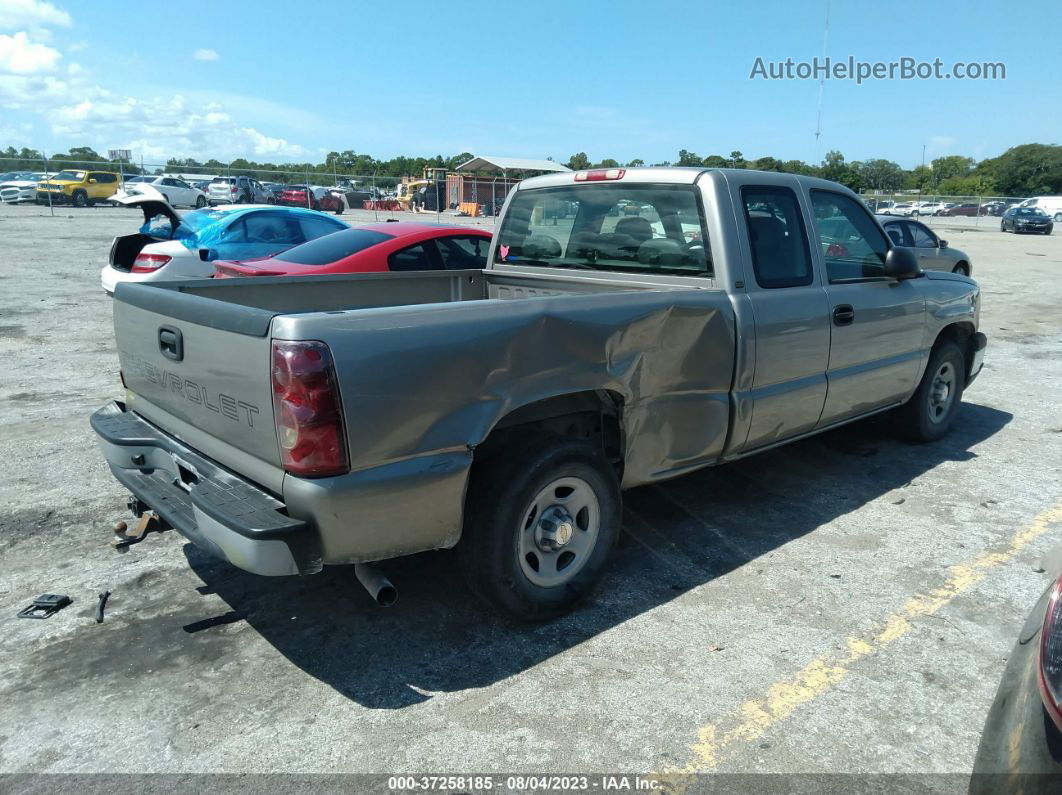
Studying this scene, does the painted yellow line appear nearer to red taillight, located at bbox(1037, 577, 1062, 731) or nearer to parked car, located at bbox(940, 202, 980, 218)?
red taillight, located at bbox(1037, 577, 1062, 731)

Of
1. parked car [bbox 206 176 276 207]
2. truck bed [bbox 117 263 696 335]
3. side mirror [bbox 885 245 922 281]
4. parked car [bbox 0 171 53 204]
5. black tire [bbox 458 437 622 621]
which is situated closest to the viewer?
black tire [bbox 458 437 622 621]

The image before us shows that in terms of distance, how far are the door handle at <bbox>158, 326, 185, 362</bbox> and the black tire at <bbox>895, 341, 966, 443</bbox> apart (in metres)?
5.05

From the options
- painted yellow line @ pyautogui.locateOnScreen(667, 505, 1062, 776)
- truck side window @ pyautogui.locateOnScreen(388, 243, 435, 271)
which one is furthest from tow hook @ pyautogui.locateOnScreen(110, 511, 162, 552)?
truck side window @ pyautogui.locateOnScreen(388, 243, 435, 271)

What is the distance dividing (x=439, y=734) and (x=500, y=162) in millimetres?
54761

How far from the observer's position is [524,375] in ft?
10.0

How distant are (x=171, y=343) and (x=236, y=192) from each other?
3752 centimetres

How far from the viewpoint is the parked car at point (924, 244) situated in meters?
12.9

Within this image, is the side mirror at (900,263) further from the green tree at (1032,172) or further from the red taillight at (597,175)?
the green tree at (1032,172)

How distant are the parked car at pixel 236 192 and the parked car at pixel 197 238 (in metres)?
28.0

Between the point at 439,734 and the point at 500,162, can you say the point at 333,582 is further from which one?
the point at 500,162

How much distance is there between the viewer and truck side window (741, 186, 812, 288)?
165 inches

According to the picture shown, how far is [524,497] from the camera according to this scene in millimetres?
3123

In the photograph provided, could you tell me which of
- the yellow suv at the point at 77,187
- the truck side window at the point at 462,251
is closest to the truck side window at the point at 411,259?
the truck side window at the point at 462,251

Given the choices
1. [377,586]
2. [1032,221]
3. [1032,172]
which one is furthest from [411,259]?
[1032,172]
